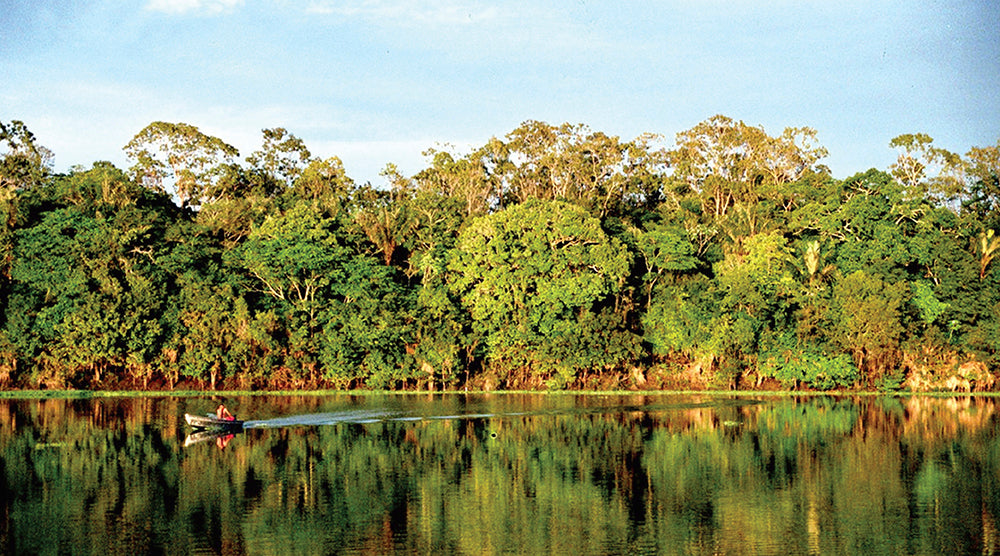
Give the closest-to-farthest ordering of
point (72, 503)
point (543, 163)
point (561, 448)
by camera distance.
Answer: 1. point (72, 503)
2. point (561, 448)
3. point (543, 163)

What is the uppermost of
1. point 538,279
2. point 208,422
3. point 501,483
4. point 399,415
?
point 538,279

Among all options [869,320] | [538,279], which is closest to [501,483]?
[538,279]

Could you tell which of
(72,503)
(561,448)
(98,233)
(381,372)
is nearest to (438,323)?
(381,372)

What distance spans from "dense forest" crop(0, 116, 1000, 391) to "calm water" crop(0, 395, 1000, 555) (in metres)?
11.5

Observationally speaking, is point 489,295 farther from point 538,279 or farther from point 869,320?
point 869,320

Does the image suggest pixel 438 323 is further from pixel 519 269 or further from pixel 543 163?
pixel 543 163

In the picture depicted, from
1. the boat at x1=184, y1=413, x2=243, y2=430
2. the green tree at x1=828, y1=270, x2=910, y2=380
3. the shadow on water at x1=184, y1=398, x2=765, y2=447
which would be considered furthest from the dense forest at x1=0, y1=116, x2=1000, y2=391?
the boat at x1=184, y1=413, x2=243, y2=430

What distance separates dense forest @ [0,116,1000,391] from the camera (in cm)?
5834

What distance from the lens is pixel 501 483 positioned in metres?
28.5

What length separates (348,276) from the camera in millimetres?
61750

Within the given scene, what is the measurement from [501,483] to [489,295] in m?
32.9

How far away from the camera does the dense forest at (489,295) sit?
58.3m

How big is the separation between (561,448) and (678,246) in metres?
30.1

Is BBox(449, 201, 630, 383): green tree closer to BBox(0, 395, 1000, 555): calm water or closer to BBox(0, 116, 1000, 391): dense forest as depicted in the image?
BBox(0, 116, 1000, 391): dense forest
